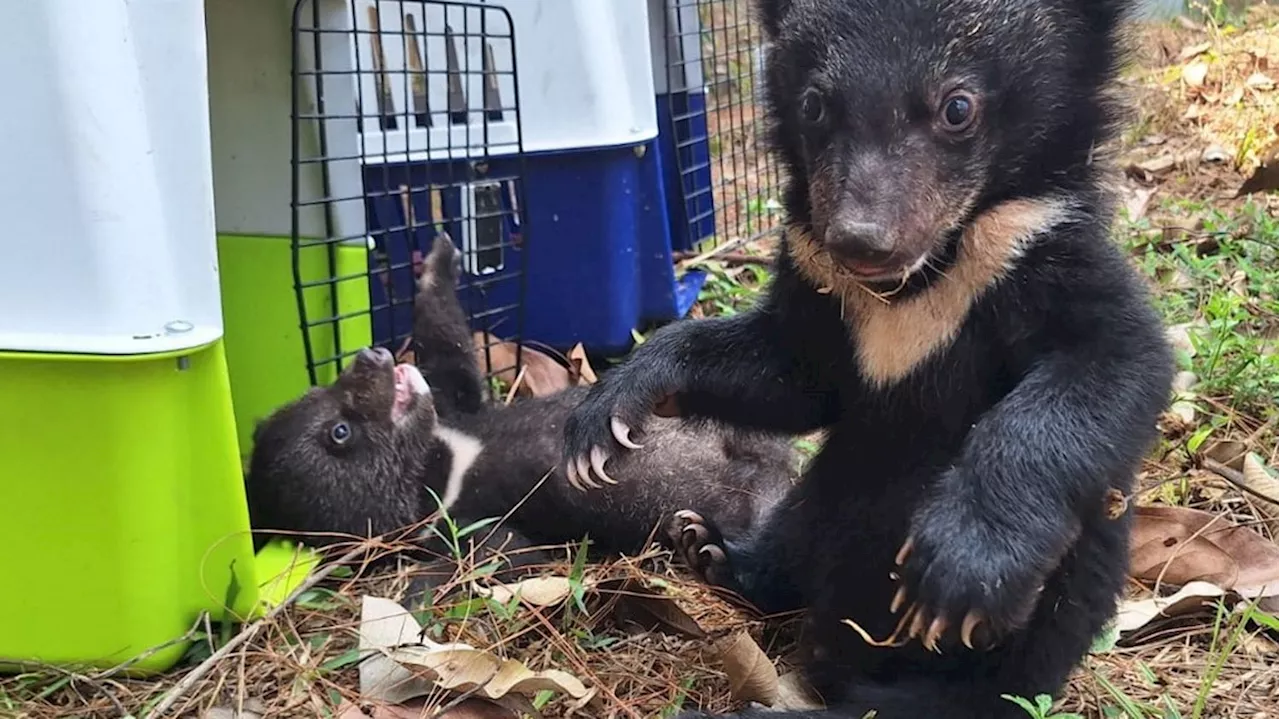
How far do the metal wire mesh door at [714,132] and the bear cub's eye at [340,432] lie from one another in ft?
6.34

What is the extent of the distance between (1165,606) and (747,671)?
3.41 ft

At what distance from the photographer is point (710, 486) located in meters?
3.78

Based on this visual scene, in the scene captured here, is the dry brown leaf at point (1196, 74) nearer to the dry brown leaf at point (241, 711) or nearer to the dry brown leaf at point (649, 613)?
the dry brown leaf at point (649, 613)

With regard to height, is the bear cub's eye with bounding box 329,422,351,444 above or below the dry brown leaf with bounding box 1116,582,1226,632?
above

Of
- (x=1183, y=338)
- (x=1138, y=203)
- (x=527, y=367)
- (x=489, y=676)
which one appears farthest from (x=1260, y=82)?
(x=489, y=676)

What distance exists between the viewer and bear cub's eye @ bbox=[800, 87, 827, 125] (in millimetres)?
2268

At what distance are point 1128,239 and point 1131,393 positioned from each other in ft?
11.3

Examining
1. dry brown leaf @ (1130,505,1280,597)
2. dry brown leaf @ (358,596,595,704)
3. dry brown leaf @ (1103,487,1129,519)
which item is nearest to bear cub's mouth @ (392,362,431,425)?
dry brown leaf @ (358,596,595,704)

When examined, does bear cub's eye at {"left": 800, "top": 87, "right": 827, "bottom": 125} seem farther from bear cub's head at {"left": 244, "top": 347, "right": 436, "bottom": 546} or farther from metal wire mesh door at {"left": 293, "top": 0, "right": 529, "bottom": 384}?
bear cub's head at {"left": 244, "top": 347, "right": 436, "bottom": 546}

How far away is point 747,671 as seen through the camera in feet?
8.25

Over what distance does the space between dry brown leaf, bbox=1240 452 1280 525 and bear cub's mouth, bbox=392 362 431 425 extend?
2474 millimetres

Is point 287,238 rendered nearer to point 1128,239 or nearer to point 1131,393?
point 1131,393

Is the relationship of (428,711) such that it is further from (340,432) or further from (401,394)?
(401,394)

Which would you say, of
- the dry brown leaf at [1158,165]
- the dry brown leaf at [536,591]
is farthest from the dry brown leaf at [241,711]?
the dry brown leaf at [1158,165]
